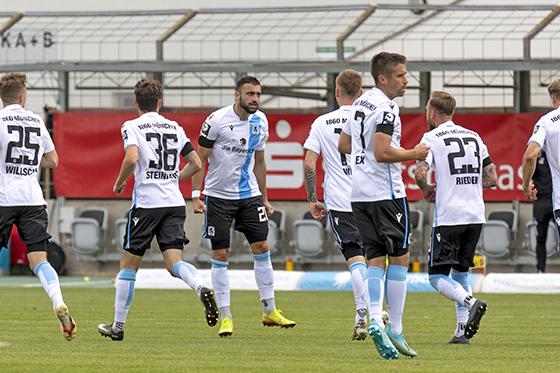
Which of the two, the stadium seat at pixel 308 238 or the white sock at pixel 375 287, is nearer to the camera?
the white sock at pixel 375 287

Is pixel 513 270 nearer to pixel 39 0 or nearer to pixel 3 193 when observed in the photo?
pixel 39 0

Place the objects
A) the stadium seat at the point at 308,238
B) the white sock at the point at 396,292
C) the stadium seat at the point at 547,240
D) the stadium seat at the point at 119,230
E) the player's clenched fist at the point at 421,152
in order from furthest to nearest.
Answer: the stadium seat at the point at 119,230, the stadium seat at the point at 308,238, the stadium seat at the point at 547,240, the white sock at the point at 396,292, the player's clenched fist at the point at 421,152

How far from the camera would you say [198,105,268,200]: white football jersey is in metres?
14.7

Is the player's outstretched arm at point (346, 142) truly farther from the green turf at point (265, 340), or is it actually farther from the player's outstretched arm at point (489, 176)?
the player's outstretched arm at point (489, 176)

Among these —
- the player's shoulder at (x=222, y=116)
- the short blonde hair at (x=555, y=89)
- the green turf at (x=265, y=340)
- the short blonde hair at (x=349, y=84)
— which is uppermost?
the short blonde hair at (x=349, y=84)

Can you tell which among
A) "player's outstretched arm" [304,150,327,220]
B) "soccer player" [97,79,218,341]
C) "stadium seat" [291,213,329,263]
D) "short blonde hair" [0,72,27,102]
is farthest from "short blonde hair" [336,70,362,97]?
"stadium seat" [291,213,329,263]

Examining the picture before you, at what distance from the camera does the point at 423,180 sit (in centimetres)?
1266

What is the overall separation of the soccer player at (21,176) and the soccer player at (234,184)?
71.2 inches

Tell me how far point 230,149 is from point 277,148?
12909mm

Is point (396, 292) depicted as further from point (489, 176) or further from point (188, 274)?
point (188, 274)

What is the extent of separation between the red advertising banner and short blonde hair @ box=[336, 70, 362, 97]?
1249cm

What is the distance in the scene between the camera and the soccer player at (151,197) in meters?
13.6

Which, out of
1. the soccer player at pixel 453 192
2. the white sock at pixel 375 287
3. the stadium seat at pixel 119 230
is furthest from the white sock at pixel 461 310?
the stadium seat at pixel 119 230

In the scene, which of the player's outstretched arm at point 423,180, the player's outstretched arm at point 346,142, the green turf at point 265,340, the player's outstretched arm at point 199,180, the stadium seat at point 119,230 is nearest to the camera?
the green turf at point 265,340
